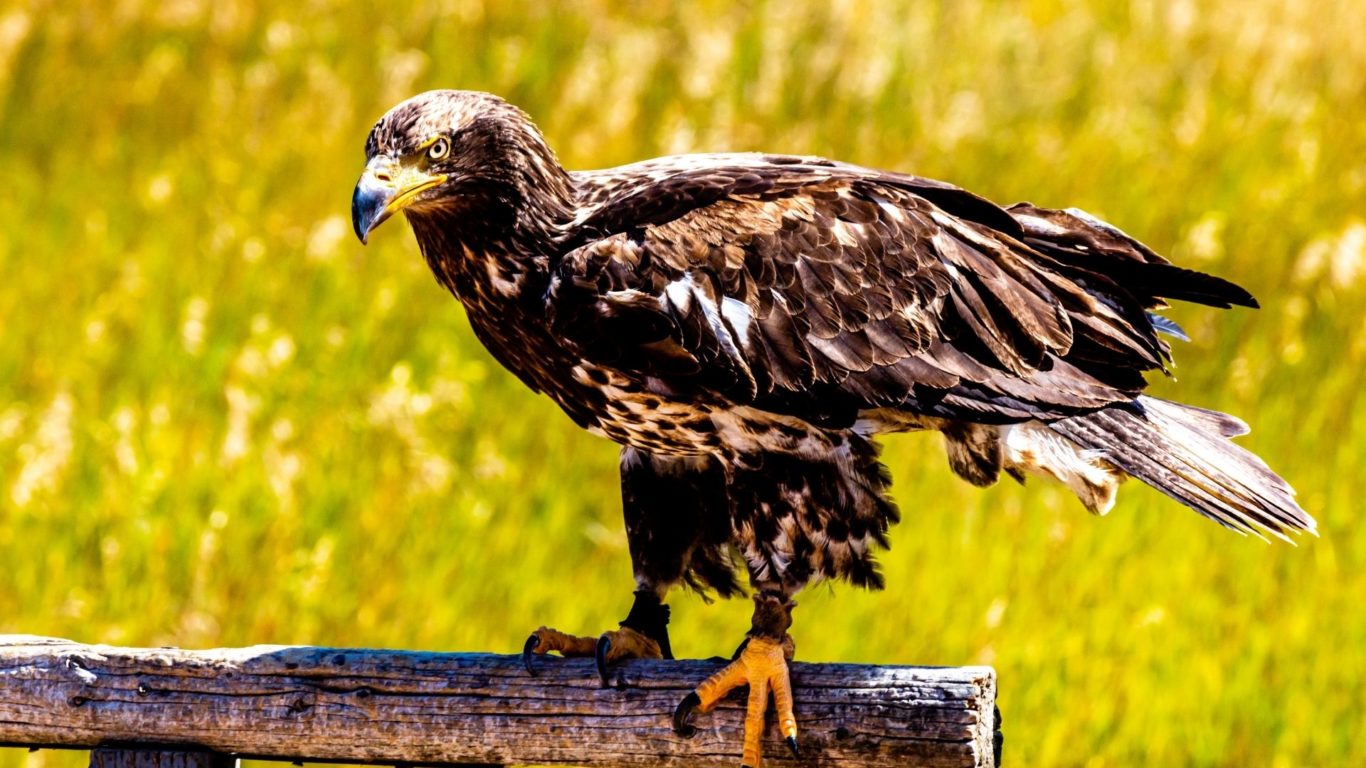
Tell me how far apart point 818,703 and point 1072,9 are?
7615 mm

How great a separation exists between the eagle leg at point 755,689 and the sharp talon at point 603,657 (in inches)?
6.4

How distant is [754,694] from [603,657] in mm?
346

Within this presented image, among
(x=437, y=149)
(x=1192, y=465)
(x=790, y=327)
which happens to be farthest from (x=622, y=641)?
(x=1192, y=465)

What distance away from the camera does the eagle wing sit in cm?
411

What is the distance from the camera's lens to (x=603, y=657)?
13.2 ft

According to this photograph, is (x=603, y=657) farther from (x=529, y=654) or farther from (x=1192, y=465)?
(x=1192, y=465)

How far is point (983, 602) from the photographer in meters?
6.33

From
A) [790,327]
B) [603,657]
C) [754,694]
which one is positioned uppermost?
[790,327]

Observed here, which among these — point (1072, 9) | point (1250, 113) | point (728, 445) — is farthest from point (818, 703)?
point (1072, 9)

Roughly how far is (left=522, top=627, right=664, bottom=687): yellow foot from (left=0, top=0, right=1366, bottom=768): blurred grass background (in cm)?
167

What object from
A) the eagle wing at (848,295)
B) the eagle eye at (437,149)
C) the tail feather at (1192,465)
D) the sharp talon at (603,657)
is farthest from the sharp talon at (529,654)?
the tail feather at (1192,465)

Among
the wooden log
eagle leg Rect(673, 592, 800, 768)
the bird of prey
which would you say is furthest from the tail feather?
the wooden log

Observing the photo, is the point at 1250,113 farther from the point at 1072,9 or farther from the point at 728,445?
the point at 728,445

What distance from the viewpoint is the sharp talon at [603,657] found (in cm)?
386
